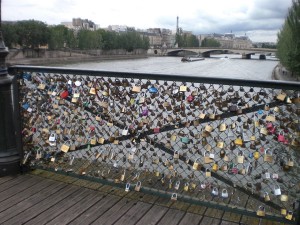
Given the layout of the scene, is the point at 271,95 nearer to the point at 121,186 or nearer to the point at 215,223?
the point at 215,223

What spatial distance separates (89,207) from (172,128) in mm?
1005

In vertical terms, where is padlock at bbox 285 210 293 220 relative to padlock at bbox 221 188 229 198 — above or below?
below

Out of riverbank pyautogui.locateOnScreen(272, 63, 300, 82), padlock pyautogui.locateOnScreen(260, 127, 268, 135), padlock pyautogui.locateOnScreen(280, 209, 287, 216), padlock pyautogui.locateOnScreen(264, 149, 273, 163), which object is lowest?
riverbank pyautogui.locateOnScreen(272, 63, 300, 82)

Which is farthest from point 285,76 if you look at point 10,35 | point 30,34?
point 30,34

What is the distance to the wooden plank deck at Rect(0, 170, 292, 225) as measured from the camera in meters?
2.88

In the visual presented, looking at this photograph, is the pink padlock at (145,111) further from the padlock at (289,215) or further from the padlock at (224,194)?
the padlock at (289,215)

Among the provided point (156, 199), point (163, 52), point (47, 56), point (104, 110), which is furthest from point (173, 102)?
point (163, 52)

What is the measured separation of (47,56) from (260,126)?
2649 inches

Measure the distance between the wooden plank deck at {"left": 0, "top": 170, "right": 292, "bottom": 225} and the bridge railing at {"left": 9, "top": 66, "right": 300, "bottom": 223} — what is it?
92 millimetres

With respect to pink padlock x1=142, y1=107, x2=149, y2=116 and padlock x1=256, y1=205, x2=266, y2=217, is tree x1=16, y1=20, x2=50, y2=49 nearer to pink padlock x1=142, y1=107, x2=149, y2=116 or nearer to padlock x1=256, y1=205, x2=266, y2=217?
pink padlock x1=142, y1=107, x2=149, y2=116

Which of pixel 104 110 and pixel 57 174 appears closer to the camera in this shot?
pixel 104 110

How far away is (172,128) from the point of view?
3084 millimetres

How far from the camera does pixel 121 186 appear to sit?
3.43 meters

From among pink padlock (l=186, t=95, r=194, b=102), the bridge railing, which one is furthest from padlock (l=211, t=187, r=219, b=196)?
pink padlock (l=186, t=95, r=194, b=102)
